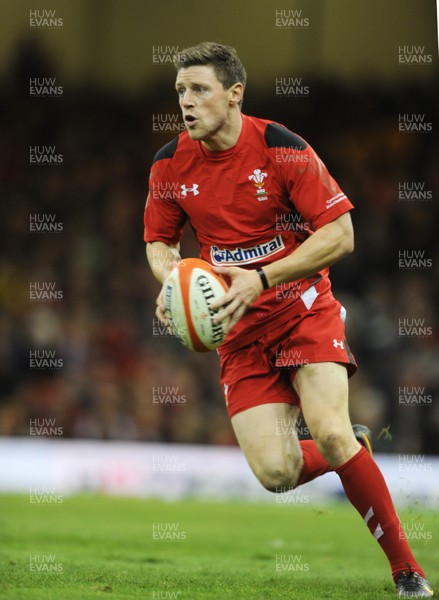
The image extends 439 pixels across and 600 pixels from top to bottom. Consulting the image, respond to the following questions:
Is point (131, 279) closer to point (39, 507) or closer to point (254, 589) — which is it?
point (39, 507)

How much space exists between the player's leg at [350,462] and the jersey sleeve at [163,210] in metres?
1.29

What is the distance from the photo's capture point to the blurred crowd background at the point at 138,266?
528 inches

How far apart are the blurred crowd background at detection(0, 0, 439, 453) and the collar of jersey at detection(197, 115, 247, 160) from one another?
758 cm

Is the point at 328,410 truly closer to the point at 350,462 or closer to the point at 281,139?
the point at 350,462

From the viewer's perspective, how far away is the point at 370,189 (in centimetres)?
1524

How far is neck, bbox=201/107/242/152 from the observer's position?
555 centimetres

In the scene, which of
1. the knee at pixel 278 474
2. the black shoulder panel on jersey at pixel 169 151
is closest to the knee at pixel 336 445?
the knee at pixel 278 474

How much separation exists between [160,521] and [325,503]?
2.91m

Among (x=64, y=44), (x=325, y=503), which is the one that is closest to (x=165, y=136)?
(x=64, y=44)

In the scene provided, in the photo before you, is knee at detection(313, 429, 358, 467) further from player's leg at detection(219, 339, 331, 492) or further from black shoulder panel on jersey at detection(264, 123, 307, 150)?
black shoulder panel on jersey at detection(264, 123, 307, 150)

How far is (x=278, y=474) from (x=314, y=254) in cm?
124

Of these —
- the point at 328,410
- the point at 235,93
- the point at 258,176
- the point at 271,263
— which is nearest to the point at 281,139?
the point at 258,176

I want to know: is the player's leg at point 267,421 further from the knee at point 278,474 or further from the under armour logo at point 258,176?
the under armour logo at point 258,176

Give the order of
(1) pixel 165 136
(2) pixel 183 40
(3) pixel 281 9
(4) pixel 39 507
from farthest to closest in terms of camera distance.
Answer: (1) pixel 165 136
(2) pixel 183 40
(3) pixel 281 9
(4) pixel 39 507
